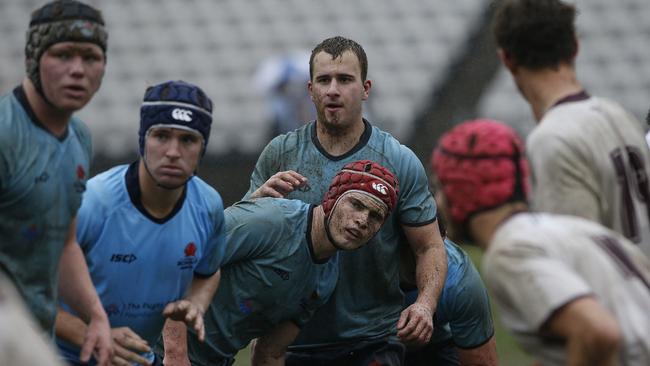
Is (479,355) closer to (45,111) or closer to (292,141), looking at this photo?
(292,141)

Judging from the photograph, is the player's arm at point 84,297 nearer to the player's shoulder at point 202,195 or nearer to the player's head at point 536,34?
the player's shoulder at point 202,195

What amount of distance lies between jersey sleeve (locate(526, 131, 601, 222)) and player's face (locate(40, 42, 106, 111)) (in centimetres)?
Result: 169

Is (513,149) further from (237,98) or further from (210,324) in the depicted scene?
(237,98)

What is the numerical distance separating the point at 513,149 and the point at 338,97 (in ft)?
8.00

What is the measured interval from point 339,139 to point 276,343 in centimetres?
107

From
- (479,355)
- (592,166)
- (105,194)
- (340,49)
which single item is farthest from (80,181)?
(479,355)

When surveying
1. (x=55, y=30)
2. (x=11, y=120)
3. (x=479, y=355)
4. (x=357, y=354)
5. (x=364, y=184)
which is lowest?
(x=479, y=355)

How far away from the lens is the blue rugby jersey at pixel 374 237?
255 inches

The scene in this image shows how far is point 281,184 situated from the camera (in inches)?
245

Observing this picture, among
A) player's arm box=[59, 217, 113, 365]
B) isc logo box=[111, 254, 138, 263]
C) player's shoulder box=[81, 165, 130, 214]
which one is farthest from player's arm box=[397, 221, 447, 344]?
player's arm box=[59, 217, 113, 365]

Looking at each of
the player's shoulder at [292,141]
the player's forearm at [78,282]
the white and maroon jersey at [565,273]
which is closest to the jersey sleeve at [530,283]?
the white and maroon jersey at [565,273]

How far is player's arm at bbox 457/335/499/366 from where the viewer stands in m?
7.10

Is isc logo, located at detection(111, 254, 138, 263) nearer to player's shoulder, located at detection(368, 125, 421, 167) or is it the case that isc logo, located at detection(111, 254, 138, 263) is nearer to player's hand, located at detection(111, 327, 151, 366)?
player's hand, located at detection(111, 327, 151, 366)

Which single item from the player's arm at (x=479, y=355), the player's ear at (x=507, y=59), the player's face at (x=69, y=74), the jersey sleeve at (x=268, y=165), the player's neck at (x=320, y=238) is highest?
the player's face at (x=69, y=74)
